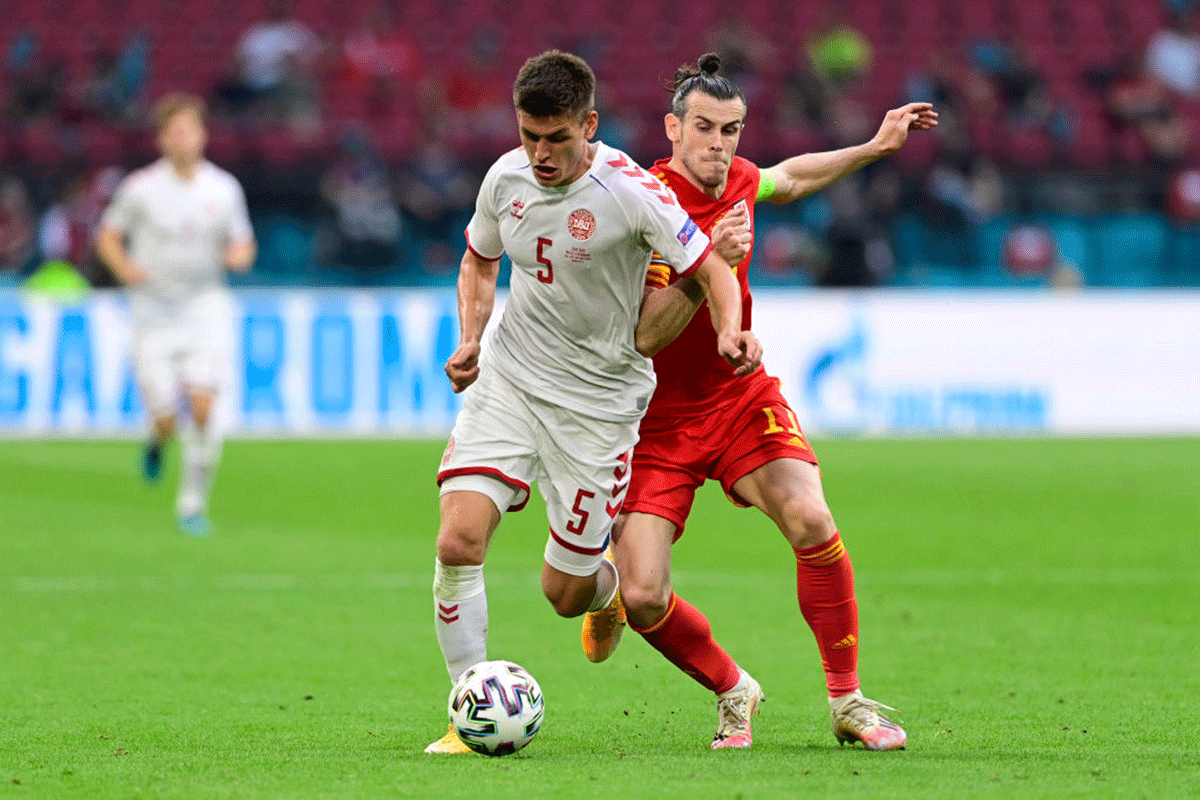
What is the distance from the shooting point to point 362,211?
19625 mm

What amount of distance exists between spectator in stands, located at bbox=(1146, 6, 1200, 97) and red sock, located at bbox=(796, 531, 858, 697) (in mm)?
18733

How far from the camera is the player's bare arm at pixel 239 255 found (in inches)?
450

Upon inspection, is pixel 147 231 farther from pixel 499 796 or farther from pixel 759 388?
pixel 499 796

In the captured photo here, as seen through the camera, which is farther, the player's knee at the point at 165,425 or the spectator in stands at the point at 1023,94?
the spectator in stands at the point at 1023,94

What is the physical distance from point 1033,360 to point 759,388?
12296mm

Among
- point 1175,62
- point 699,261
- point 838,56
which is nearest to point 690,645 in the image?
point 699,261

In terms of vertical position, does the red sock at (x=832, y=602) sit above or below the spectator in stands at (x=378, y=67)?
below

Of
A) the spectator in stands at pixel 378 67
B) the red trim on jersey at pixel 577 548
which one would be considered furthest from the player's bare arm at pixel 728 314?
the spectator in stands at pixel 378 67

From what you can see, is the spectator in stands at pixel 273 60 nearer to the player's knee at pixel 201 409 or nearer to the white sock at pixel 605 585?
the player's knee at pixel 201 409

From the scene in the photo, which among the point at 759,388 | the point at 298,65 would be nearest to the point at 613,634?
the point at 759,388

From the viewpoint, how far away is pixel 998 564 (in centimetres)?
995

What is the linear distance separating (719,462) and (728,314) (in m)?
0.80

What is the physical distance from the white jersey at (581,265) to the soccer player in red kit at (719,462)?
12cm

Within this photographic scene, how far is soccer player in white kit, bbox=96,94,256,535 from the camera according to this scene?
1167 centimetres
